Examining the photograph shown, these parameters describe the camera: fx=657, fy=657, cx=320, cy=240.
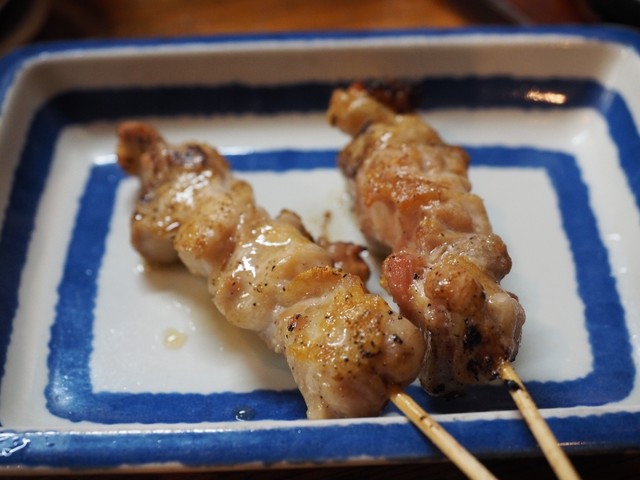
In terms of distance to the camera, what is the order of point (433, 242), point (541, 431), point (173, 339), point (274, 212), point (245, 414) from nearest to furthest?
point (541, 431), point (433, 242), point (245, 414), point (173, 339), point (274, 212)

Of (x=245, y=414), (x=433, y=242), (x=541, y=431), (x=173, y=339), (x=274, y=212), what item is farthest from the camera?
(x=274, y=212)

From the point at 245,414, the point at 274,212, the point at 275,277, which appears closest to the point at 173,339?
the point at 245,414

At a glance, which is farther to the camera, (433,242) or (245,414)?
(245,414)

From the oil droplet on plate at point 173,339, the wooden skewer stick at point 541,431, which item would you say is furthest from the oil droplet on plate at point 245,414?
the wooden skewer stick at point 541,431

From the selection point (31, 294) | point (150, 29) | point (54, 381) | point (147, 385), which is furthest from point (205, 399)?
point (150, 29)

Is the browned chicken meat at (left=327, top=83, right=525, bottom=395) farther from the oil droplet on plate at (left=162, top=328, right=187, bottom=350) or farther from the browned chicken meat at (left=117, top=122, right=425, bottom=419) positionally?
the oil droplet on plate at (left=162, top=328, right=187, bottom=350)

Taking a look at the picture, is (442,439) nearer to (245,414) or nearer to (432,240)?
(432,240)

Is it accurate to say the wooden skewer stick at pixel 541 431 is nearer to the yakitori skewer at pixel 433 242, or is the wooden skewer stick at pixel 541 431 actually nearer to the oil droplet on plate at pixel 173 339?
the yakitori skewer at pixel 433 242
